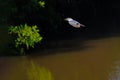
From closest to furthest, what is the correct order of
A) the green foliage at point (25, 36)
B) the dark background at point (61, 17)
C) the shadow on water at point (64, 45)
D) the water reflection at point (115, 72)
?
the water reflection at point (115, 72), the green foliage at point (25, 36), the shadow on water at point (64, 45), the dark background at point (61, 17)

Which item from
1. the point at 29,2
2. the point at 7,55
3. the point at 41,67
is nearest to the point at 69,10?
the point at 29,2

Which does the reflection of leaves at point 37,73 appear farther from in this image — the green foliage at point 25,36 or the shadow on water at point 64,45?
the shadow on water at point 64,45

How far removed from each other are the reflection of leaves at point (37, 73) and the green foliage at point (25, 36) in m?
1.77

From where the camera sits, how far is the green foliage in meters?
17.4

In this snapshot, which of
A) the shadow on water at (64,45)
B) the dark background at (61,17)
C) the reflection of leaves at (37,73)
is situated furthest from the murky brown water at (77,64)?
the dark background at (61,17)

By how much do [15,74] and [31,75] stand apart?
630 mm

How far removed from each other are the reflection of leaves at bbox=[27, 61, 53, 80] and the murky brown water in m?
0.18

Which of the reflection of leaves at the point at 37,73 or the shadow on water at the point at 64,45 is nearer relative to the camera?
the reflection of leaves at the point at 37,73

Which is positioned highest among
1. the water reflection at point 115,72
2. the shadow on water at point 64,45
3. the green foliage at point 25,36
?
the green foliage at point 25,36

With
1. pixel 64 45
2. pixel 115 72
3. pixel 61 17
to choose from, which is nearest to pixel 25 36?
pixel 64 45

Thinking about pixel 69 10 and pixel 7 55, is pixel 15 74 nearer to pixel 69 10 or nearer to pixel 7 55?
pixel 7 55

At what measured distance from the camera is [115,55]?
16797 mm

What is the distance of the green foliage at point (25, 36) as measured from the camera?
685 inches

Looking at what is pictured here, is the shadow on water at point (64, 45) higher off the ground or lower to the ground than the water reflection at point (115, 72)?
higher
